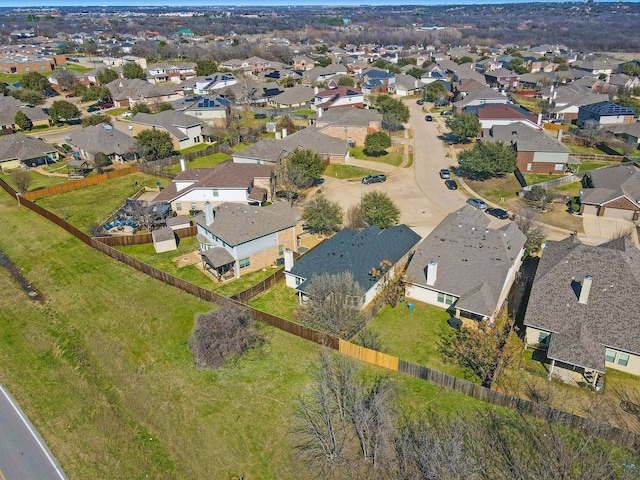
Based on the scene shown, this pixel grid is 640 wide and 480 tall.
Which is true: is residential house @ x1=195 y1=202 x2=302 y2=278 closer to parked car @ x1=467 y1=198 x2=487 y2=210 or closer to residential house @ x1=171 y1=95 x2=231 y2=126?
parked car @ x1=467 y1=198 x2=487 y2=210

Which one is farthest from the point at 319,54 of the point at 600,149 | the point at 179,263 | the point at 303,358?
the point at 303,358

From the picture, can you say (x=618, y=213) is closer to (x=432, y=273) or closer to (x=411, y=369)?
(x=432, y=273)

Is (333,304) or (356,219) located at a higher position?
(333,304)

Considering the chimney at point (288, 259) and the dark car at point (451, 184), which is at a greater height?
the chimney at point (288, 259)

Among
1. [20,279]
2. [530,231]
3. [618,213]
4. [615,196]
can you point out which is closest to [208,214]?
[20,279]

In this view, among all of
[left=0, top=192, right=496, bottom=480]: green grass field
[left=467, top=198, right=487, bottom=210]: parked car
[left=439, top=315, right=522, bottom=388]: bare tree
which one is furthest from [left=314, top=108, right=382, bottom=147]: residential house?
[left=439, top=315, right=522, bottom=388]: bare tree

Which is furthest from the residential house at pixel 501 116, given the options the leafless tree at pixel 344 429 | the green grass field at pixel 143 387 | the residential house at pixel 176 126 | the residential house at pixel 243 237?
the leafless tree at pixel 344 429

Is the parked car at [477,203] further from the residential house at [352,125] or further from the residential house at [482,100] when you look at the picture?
the residential house at [482,100]

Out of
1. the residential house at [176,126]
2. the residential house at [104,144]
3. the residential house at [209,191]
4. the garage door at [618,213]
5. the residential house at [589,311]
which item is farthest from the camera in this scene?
the residential house at [176,126]
